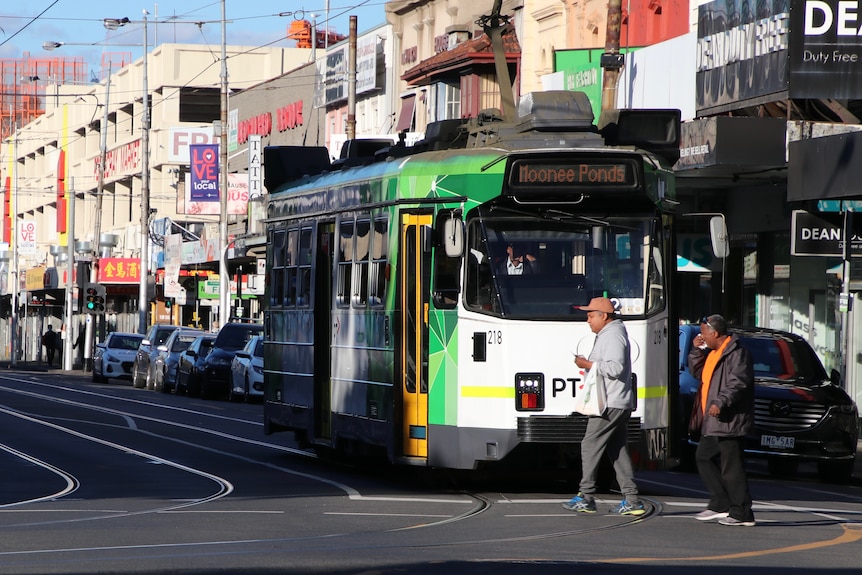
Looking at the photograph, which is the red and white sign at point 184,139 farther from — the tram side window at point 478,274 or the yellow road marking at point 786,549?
the yellow road marking at point 786,549

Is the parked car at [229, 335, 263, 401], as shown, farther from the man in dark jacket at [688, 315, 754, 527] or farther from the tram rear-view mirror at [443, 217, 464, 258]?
the man in dark jacket at [688, 315, 754, 527]

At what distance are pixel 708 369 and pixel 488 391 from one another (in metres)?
2.04

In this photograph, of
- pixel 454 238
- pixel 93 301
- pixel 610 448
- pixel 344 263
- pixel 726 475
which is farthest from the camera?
pixel 93 301

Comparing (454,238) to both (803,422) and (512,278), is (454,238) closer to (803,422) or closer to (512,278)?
(512,278)

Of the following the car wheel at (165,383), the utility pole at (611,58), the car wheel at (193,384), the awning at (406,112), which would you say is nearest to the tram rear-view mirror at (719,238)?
the utility pole at (611,58)

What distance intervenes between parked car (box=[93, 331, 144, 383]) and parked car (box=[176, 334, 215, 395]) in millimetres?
10055

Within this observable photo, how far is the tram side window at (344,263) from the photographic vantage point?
56.3 feet

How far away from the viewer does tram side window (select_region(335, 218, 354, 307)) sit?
17.2 m

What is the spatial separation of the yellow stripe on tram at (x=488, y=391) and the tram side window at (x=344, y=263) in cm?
248

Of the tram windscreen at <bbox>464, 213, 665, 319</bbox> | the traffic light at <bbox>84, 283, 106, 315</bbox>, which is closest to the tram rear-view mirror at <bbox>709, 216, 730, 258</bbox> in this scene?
the tram windscreen at <bbox>464, 213, 665, 319</bbox>

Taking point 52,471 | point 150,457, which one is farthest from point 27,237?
point 52,471

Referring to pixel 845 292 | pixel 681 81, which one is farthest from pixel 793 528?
pixel 681 81

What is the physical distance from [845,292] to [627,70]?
12580mm

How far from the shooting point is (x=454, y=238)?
15078mm
